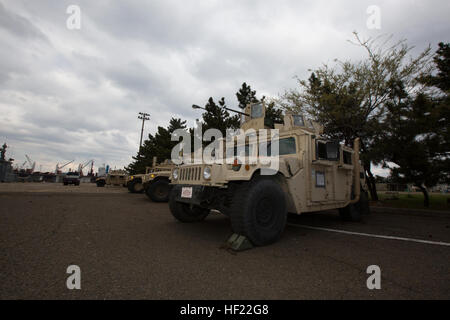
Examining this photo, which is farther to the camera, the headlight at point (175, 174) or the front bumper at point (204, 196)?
the headlight at point (175, 174)

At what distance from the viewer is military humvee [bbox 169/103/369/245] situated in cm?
316

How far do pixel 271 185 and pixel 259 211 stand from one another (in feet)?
1.42

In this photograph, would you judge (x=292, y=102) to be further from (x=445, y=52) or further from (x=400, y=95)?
(x=445, y=52)

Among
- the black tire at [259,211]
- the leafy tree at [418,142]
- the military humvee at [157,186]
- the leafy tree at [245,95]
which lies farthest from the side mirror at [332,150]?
the leafy tree at [245,95]

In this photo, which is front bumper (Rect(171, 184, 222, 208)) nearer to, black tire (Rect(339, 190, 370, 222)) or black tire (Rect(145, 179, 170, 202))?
black tire (Rect(339, 190, 370, 222))

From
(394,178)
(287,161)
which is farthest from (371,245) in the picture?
(394,178)

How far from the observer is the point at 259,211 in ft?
10.7

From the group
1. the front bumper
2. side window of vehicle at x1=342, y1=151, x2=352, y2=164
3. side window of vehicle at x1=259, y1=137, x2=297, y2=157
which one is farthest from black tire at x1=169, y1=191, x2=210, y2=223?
side window of vehicle at x1=342, y1=151, x2=352, y2=164

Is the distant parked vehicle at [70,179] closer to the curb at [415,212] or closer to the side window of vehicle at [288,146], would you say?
the side window of vehicle at [288,146]

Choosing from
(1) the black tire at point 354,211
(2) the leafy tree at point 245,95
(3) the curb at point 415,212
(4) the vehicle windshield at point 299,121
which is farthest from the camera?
(2) the leafy tree at point 245,95

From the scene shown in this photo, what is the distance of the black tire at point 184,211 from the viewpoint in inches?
182
